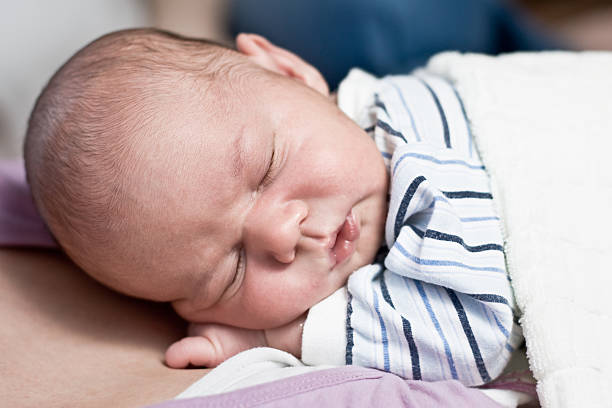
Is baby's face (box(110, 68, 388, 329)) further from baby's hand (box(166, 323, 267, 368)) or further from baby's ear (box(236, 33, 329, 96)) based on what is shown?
baby's ear (box(236, 33, 329, 96))

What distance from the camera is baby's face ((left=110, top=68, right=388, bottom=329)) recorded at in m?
0.79

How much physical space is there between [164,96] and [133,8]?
1069 mm

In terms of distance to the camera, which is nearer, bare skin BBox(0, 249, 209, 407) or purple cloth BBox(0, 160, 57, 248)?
bare skin BBox(0, 249, 209, 407)

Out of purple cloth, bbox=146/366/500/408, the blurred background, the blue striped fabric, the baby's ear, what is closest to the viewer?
purple cloth, bbox=146/366/500/408

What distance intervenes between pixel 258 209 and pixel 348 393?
27cm

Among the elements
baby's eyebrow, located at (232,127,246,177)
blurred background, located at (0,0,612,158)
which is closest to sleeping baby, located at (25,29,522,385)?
baby's eyebrow, located at (232,127,246,177)

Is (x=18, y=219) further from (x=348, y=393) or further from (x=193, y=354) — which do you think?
(x=348, y=393)

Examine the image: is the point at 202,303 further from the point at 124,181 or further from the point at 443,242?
the point at 443,242

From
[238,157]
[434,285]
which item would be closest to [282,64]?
[238,157]

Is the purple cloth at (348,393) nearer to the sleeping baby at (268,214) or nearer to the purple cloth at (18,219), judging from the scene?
the sleeping baby at (268,214)

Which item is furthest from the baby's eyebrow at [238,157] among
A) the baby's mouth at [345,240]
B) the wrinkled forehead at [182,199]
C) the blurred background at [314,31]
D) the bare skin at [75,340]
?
the blurred background at [314,31]

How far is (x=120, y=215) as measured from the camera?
800mm

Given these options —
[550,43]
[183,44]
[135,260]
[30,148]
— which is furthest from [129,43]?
[550,43]

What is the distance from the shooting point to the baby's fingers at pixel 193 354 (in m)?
0.85
